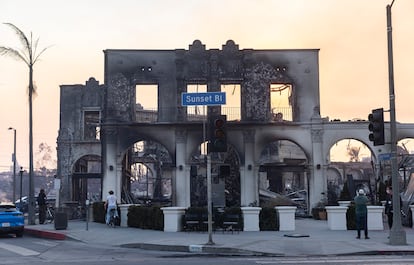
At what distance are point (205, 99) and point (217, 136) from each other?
50.5 inches

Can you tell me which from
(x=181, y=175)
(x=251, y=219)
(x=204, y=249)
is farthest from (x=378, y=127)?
(x=181, y=175)

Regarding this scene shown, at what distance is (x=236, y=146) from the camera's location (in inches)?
1455

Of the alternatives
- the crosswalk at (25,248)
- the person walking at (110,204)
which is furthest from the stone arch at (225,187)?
the crosswalk at (25,248)

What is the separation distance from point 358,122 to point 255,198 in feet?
26.2

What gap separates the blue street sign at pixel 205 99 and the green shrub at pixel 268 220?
706 centimetres

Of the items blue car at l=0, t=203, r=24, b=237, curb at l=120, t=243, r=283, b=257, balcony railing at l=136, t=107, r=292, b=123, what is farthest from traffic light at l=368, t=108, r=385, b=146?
balcony railing at l=136, t=107, r=292, b=123

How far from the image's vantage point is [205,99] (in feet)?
59.8

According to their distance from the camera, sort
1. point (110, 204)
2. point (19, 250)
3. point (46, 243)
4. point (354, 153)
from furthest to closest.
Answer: point (354, 153)
point (110, 204)
point (46, 243)
point (19, 250)

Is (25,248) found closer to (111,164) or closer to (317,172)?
(111,164)

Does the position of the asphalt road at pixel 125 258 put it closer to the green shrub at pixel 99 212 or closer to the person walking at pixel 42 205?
the green shrub at pixel 99 212

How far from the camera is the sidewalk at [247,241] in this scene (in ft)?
55.2

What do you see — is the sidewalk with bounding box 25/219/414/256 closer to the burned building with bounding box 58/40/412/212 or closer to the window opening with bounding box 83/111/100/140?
the burned building with bounding box 58/40/412/212

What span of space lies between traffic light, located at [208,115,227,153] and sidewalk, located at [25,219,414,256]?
9.41 ft

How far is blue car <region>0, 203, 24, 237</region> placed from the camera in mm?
23234
